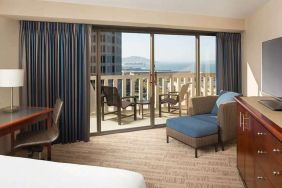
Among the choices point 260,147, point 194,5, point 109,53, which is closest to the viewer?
point 260,147

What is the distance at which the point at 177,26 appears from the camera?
3.88 m

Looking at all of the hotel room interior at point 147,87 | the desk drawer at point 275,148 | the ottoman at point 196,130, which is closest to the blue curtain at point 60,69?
the hotel room interior at point 147,87

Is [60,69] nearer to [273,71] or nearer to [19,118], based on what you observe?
[19,118]

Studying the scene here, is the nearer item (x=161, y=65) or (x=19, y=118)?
(x=19, y=118)

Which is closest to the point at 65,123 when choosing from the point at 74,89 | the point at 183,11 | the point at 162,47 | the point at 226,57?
the point at 74,89

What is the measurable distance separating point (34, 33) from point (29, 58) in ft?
1.24

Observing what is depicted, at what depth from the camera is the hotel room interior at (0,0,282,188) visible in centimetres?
231

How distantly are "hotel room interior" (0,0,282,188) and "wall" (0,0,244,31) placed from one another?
1 centimetres

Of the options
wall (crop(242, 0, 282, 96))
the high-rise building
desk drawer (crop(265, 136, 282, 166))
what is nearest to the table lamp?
the high-rise building

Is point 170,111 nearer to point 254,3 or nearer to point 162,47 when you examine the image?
point 162,47

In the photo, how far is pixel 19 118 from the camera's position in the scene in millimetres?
2385

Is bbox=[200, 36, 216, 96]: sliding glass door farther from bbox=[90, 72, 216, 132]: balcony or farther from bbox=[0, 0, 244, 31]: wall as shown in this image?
bbox=[0, 0, 244, 31]: wall

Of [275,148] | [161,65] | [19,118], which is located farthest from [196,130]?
[19,118]

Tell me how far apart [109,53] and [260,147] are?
9.90 ft
